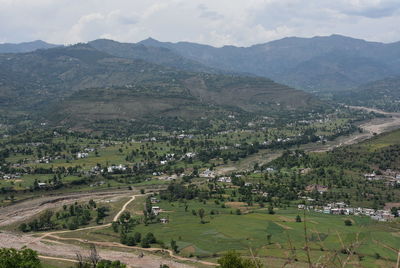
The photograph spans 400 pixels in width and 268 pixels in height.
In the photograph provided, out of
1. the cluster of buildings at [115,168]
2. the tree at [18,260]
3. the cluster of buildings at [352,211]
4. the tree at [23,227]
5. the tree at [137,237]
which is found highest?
the cluster of buildings at [115,168]


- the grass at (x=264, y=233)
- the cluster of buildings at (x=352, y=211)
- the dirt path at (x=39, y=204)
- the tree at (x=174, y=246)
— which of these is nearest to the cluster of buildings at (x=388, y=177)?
the cluster of buildings at (x=352, y=211)

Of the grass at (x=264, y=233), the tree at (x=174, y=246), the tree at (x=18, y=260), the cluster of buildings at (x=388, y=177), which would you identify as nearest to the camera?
the tree at (x=18, y=260)

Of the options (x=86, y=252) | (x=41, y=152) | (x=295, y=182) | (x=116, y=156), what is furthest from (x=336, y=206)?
(x=41, y=152)

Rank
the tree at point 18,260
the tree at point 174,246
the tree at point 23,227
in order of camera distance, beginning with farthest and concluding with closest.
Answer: the tree at point 23,227 < the tree at point 174,246 < the tree at point 18,260

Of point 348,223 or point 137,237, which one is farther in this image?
Answer: point 348,223

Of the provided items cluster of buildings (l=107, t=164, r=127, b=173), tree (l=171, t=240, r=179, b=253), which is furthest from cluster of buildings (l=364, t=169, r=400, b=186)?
cluster of buildings (l=107, t=164, r=127, b=173)

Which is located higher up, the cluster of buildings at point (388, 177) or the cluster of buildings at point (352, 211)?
the cluster of buildings at point (388, 177)

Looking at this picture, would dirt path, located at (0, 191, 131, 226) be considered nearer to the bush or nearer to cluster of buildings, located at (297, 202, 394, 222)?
cluster of buildings, located at (297, 202, 394, 222)

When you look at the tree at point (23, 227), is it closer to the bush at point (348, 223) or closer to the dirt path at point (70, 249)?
the dirt path at point (70, 249)

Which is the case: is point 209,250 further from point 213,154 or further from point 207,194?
point 213,154

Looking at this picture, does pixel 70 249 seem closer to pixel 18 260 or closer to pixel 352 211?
pixel 18 260

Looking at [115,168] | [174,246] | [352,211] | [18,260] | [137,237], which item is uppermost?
[115,168]

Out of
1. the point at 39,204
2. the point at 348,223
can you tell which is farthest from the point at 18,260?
the point at 348,223
